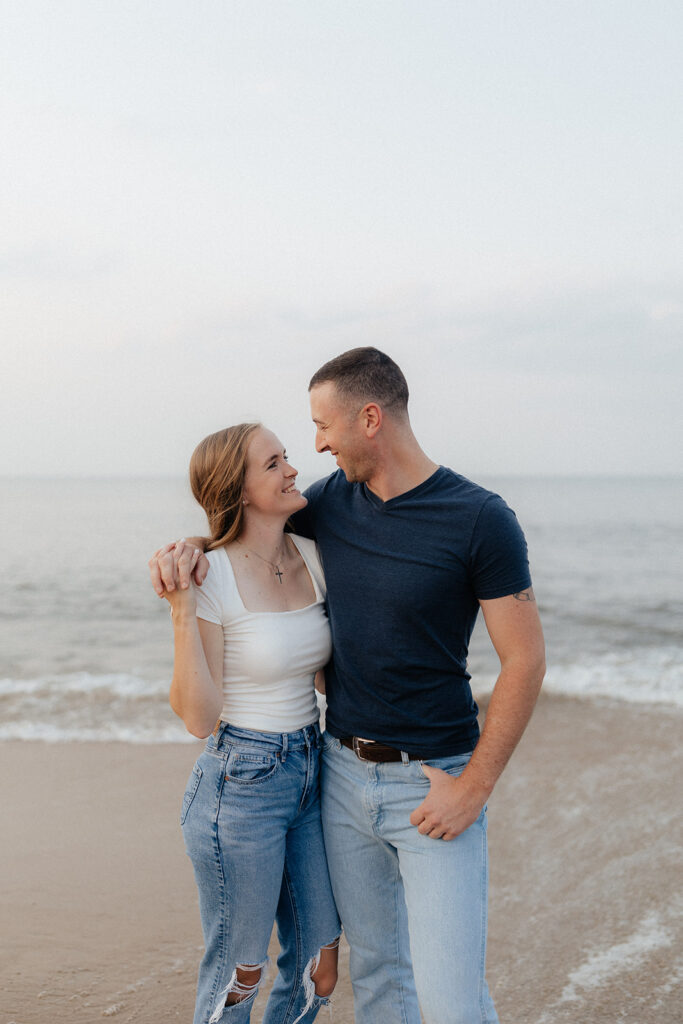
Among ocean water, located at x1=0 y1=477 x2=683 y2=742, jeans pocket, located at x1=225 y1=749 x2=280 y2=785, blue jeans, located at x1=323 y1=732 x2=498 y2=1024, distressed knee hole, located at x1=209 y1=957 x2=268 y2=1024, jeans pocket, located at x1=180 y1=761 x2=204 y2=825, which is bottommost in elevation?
ocean water, located at x1=0 y1=477 x2=683 y2=742

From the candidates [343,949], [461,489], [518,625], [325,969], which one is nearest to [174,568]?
[461,489]

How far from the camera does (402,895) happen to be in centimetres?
274

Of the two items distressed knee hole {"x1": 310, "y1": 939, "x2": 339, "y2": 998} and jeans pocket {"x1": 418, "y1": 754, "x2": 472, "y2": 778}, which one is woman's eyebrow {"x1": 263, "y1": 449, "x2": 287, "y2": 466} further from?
distressed knee hole {"x1": 310, "y1": 939, "x2": 339, "y2": 998}

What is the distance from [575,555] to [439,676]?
69.7 feet

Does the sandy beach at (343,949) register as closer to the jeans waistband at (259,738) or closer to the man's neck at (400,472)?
the jeans waistband at (259,738)

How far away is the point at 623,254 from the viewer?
16.6m

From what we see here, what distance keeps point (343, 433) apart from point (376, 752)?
106 cm

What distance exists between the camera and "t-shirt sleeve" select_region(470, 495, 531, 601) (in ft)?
8.18

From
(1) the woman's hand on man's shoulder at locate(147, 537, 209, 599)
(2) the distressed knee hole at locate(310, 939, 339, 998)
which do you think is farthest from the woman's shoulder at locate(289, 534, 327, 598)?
(2) the distressed knee hole at locate(310, 939, 339, 998)

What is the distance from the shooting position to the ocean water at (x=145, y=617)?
8180mm

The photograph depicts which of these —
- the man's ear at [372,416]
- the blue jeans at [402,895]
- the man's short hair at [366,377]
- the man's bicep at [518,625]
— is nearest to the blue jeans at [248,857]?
the blue jeans at [402,895]

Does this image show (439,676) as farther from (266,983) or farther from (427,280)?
(427,280)

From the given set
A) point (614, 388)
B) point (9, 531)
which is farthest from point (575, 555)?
point (9, 531)

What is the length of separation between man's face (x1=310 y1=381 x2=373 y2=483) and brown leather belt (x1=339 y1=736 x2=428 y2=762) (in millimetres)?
884
